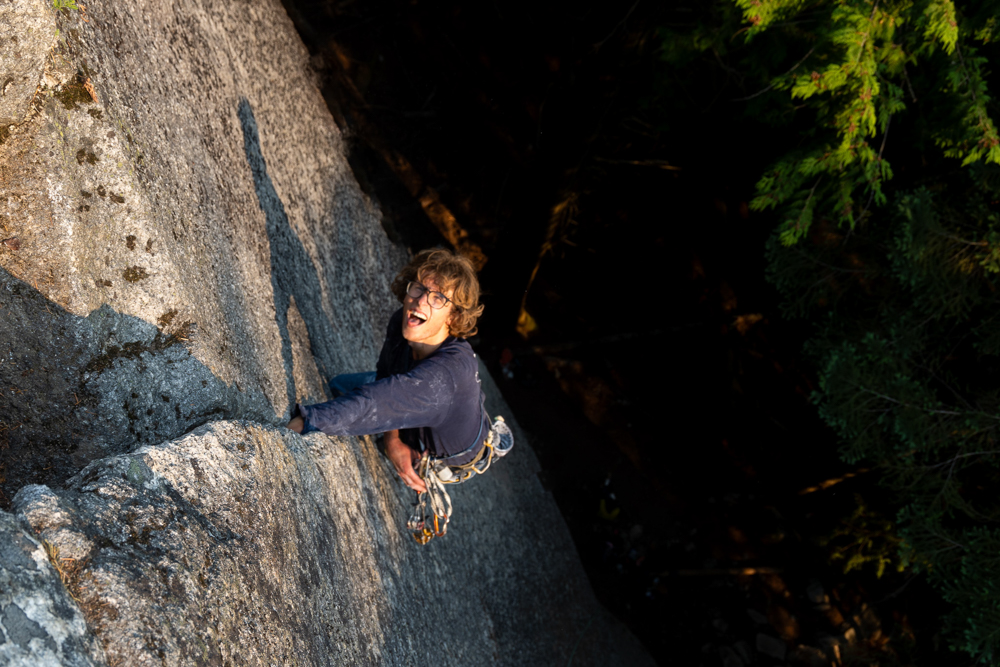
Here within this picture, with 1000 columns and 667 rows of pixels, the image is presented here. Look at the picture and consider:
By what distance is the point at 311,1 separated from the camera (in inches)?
243

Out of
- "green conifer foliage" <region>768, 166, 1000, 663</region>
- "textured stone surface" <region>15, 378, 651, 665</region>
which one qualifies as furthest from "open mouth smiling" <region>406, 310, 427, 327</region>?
"green conifer foliage" <region>768, 166, 1000, 663</region>

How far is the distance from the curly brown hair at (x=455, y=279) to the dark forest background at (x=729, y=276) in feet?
9.59

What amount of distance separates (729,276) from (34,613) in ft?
25.1

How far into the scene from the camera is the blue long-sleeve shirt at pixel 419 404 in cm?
250

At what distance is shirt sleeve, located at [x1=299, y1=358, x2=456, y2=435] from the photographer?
8.11ft

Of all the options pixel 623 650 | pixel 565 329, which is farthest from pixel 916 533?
pixel 565 329

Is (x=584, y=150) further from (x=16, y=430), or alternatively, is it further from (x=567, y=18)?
(x=16, y=430)

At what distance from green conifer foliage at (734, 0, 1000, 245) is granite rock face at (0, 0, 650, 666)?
3619 mm

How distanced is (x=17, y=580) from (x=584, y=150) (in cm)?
545

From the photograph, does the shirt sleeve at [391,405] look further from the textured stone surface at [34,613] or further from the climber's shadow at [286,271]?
the textured stone surface at [34,613]

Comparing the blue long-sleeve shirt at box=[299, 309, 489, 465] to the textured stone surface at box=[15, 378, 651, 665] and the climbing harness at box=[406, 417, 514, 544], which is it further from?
the textured stone surface at box=[15, 378, 651, 665]

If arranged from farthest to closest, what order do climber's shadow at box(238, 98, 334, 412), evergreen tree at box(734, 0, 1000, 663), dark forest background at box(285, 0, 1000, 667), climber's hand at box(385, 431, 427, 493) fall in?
dark forest background at box(285, 0, 1000, 667), evergreen tree at box(734, 0, 1000, 663), climber's hand at box(385, 431, 427, 493), climber's shadow at box(238, 98, 334, 412)

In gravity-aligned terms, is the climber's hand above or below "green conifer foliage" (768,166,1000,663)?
above

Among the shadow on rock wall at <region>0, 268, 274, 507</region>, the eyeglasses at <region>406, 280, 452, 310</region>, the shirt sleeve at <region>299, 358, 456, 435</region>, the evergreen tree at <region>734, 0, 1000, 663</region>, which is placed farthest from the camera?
the evergreen tree at <region>734, 0, 1000, 663</region>
